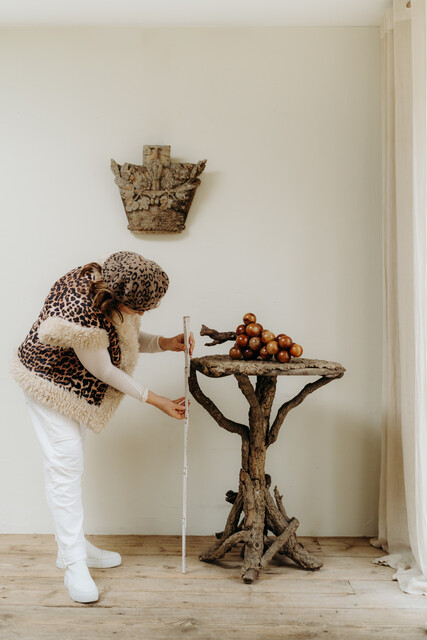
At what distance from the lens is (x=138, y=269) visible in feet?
6.66

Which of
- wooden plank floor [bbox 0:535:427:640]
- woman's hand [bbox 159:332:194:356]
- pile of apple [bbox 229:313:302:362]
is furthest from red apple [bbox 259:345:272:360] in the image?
wooden plank floor [bbox 0:535:427:640]

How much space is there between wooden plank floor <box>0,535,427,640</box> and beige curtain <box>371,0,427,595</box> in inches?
7.4

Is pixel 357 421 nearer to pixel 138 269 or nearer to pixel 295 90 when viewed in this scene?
pixel 138 269

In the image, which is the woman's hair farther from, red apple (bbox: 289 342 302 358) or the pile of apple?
red apple (bbox: 289 342 302 358)

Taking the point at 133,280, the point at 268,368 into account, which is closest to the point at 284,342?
the point at 268,368

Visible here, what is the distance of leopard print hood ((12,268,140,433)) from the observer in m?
2.06

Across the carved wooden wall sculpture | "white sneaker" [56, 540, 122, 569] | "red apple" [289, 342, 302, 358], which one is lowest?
"white sneaker" [56, 540, 122, 569]

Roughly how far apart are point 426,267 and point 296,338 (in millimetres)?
771

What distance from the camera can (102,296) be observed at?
2080 mm

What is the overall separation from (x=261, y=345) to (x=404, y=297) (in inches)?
25.3

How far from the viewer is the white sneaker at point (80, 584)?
206cm

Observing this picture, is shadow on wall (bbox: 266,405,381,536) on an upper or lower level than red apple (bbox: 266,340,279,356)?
lower

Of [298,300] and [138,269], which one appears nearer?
[138,269]

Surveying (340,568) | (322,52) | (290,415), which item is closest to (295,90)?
(322,52)
